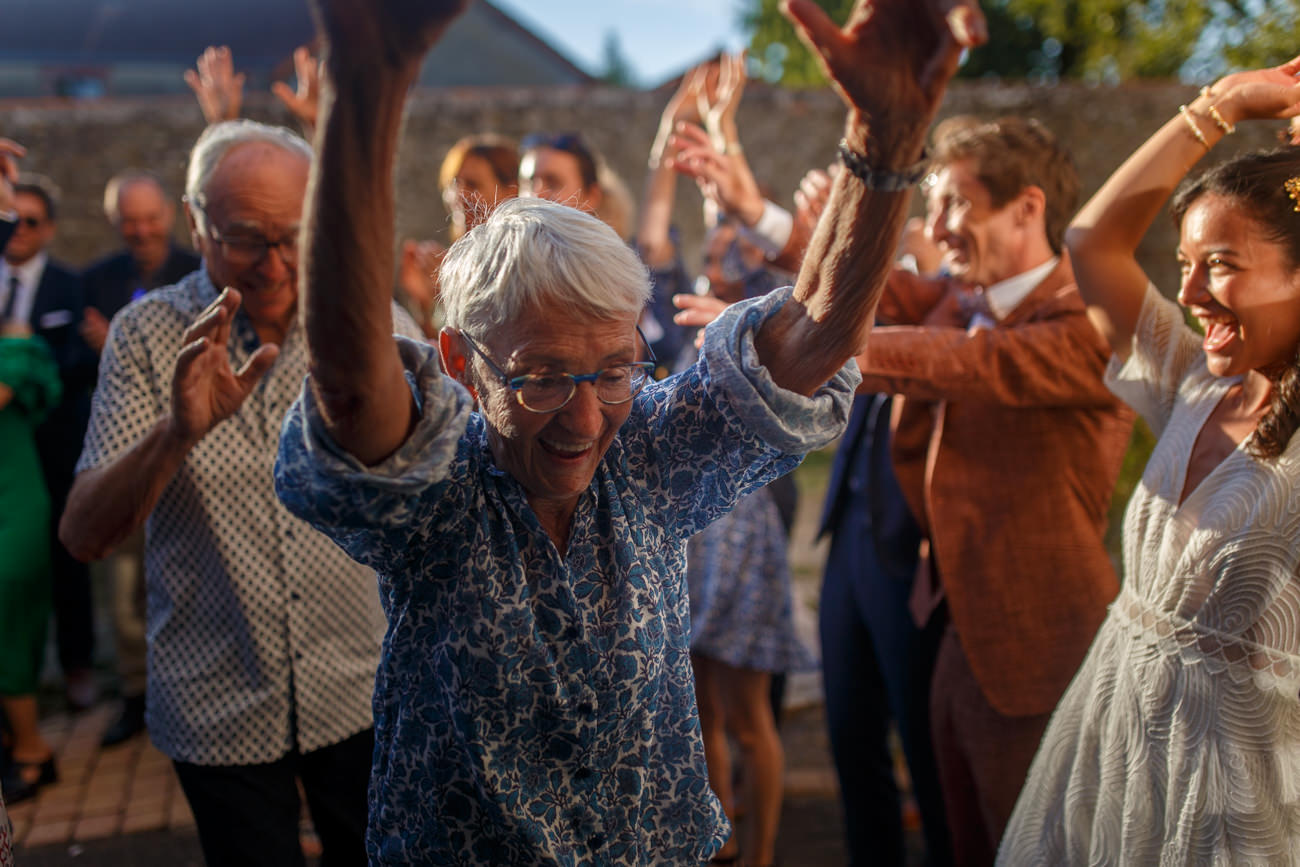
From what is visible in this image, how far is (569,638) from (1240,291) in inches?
60.1

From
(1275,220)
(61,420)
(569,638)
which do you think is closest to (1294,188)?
(1275,220)

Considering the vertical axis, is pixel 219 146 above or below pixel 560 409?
above

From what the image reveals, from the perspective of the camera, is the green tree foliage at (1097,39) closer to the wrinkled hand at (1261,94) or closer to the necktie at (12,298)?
the wrinkled hand at (1261,94)

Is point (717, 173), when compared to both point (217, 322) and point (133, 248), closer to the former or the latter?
point (217, 322)

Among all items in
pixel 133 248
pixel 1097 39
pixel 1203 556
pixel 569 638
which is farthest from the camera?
pixel 1097 39

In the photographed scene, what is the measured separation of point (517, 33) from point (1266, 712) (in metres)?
22.0

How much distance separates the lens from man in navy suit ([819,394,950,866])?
120 inches

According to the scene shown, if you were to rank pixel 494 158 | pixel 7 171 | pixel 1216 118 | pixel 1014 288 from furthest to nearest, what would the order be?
pixel 494 158, pixel 1014 288, pixel 7 171, pixel 1216 118

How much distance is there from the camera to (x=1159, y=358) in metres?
2.26

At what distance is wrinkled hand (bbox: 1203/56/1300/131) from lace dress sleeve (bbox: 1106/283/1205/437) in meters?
0.42

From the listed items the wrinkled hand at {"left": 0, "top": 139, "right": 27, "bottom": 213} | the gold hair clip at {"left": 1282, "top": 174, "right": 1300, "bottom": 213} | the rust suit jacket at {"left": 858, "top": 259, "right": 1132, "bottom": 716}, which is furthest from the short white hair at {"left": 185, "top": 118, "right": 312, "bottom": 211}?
the gold hair clip at {"left": 1282, "top": 174, "right": 1300, "bottom": 213}

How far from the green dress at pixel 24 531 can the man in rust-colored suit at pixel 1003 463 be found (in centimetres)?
363

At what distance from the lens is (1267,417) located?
1.93m

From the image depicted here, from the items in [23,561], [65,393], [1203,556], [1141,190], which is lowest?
[23,561]
